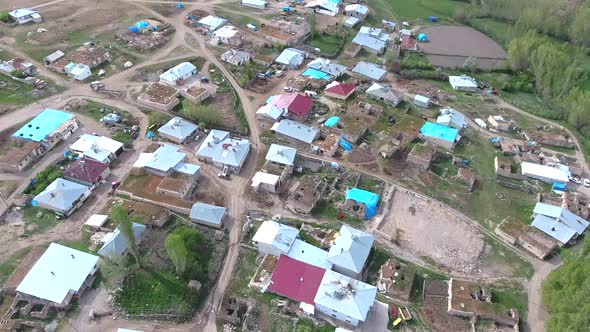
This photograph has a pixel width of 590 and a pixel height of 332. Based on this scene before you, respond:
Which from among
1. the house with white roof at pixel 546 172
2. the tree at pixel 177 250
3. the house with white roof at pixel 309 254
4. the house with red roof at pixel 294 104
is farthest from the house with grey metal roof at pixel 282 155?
the house with white roof at pixel 546 172

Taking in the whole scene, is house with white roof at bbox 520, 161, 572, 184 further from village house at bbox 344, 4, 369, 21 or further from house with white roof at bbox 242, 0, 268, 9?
house with white roof at bbox 242, 0, 268, 9

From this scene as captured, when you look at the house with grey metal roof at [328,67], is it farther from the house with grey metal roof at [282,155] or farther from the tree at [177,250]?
the tree at [177,250]

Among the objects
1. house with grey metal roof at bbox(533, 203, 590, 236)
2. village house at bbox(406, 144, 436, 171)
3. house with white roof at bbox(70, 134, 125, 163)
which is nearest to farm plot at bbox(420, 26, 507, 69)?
village house at bbox(406, 144, 436, 171)

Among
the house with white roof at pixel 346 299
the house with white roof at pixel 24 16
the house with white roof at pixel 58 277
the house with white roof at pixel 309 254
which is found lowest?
the house with white roof at pixel 309 254

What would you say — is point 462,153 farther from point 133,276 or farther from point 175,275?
point 133,276

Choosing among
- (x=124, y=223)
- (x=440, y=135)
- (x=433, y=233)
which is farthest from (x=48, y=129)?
(x=440, y=135)

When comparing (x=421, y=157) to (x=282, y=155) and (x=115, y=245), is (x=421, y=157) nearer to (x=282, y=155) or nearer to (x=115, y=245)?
(x=282, y=155)

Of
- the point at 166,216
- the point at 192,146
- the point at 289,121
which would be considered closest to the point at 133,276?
the point at 166,216
